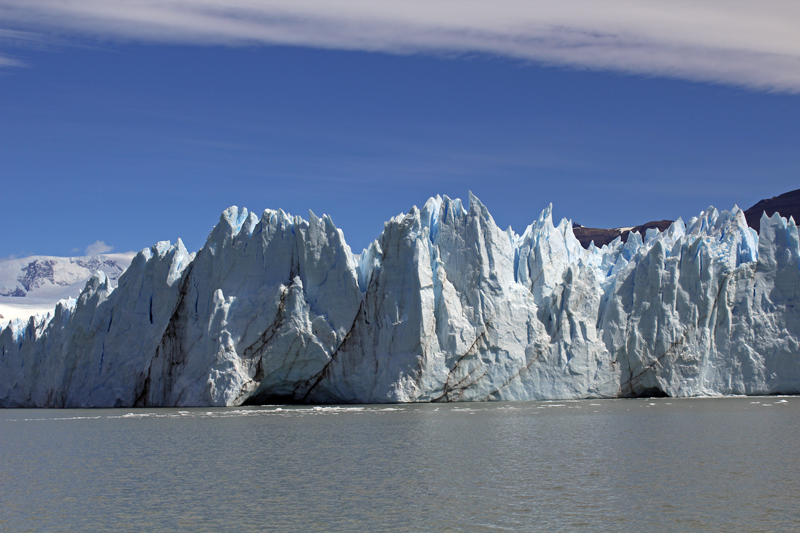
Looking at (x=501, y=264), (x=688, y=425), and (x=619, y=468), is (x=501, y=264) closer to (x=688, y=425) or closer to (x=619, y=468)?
(x=688, y=425)

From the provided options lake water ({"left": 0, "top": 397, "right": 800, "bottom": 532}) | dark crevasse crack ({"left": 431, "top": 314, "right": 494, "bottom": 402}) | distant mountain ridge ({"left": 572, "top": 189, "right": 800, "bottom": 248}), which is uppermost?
distant mountain ridge ({"left": 572, "top": 189, "right": 800, "bottom": 248})

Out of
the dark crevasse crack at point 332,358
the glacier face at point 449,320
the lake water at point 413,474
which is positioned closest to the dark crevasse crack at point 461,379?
the glacier face at point 449,320

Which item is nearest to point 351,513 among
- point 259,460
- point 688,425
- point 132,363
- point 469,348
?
point 259,460

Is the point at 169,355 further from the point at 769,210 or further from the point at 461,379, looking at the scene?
the point at 769,210

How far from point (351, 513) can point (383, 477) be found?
2.38 meters

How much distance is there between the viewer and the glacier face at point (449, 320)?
1022 inches

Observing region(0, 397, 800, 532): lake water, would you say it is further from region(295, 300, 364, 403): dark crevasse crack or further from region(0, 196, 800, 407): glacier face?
region(295, 300, 364, 403): dark crevasse crack

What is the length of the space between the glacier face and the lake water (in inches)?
214

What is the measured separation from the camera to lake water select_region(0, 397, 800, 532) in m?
9.17

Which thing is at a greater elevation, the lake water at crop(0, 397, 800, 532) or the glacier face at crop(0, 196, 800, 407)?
the glacier face at crop(0, 196, 800, 407)

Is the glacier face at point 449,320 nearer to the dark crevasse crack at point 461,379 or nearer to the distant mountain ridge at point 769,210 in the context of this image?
the dark crevasse crack at point 461,379

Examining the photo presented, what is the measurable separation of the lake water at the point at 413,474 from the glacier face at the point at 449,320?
5.44 meters

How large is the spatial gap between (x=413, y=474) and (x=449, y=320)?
1393 centimetres

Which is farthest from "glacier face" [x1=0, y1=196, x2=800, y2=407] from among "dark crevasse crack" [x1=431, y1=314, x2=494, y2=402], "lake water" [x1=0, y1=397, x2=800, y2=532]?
"lake water" [x1=0, y1=397, x2=800, y2=532]
